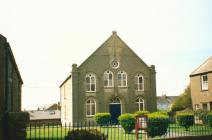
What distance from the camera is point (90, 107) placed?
129 ft

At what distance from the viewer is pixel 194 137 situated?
1590cm

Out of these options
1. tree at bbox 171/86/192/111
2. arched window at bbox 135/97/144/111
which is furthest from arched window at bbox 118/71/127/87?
tree at bbox 171/86/192/111

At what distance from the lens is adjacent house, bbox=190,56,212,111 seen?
1506 inches

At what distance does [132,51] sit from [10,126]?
98.5 ft

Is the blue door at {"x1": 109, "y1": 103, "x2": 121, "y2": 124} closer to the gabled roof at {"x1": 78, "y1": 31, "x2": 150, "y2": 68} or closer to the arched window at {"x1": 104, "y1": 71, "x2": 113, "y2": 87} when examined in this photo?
the arched window at {"x1": 104, "y1": 71, "x2": 113, "y2": 87}

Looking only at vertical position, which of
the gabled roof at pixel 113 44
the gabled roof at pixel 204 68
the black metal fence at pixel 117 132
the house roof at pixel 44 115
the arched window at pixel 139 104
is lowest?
the house roof at pixel 44 115

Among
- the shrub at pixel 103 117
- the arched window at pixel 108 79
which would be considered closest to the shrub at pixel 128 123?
the shrub at pixel 103 117

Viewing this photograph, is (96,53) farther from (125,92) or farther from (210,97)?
(210,97)

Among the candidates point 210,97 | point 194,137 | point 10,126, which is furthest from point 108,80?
point 10,126

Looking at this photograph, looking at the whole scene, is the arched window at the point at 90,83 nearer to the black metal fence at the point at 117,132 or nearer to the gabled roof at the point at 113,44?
the gabled roof at the point at 113,44

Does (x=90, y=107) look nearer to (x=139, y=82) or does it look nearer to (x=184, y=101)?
(x=139, y=82)

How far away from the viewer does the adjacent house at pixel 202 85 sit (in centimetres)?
3825

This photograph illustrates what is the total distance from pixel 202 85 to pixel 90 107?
46.2ft

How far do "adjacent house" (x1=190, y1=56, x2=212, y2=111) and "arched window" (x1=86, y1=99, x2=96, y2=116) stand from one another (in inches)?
514
